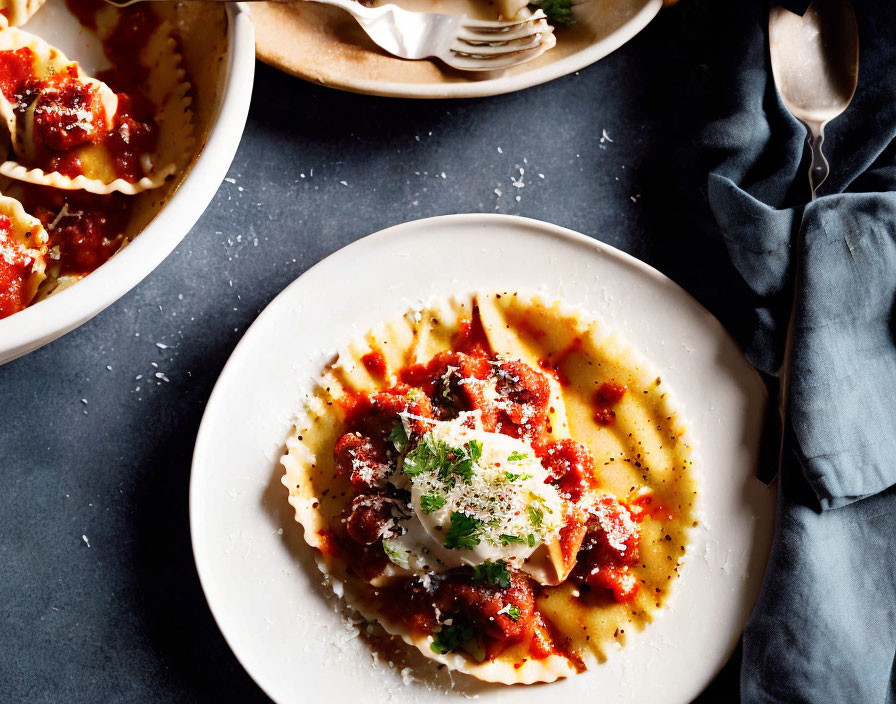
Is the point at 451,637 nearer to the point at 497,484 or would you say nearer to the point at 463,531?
the point at 463,531

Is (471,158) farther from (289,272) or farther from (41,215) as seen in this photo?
(41,215)

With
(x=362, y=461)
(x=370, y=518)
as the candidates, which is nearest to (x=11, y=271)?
(x=362, y=461)

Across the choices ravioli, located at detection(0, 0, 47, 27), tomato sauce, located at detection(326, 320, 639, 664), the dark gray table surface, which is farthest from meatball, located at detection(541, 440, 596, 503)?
ravioli, located at detection(0, 0, 47, 27)

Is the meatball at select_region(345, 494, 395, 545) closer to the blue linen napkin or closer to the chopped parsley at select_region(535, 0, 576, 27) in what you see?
the blue linen napkin

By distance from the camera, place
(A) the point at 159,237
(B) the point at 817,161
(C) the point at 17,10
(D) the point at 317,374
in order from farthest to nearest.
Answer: (B) the point at 817,161 → (D) the point at 317,374 → (C) the point at 17,10 → (A) the point at 159,237

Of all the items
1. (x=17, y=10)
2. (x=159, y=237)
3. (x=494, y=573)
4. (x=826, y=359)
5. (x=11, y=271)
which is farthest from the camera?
(x=826, y=359)

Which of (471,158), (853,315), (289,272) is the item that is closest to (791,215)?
(853,315)

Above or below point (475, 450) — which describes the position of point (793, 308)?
above

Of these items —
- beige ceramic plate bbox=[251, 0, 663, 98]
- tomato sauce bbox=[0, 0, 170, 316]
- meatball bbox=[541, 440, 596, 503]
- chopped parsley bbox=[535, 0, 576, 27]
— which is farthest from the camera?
chopped parsley bbox=[535, 0, 576, 27]
